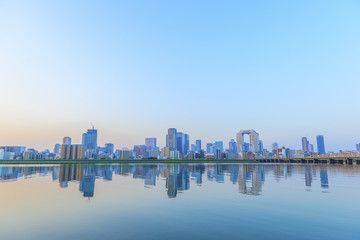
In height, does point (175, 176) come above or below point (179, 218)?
below

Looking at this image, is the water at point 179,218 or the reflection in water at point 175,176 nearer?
the water at point 179,218

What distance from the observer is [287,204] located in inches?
848

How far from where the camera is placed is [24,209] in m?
19.3

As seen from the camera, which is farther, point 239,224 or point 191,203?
point 191,203

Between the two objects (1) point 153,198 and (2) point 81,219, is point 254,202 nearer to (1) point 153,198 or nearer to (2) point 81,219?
(1) point 153,198

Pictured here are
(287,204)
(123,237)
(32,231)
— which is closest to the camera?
(123,237)

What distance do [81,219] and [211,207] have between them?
40.2ft

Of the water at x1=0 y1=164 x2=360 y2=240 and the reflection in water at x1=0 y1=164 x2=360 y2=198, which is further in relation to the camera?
the reflection in water at x1=0 y1=164 x2=360 y2=198

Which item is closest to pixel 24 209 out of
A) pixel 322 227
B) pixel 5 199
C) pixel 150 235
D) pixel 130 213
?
pixel 5 199

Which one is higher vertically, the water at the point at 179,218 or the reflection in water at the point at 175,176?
the water at the point at 179,218

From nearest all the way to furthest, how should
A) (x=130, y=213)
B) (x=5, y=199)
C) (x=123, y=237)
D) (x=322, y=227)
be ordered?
(x=123, y=237) < (x=322, y=227) < (x=130, y=213) < (x=5, y=199)

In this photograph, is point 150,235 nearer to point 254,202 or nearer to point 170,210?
point 170,210

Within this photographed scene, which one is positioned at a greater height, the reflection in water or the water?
the water

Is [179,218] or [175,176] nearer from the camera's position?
[179,218]
